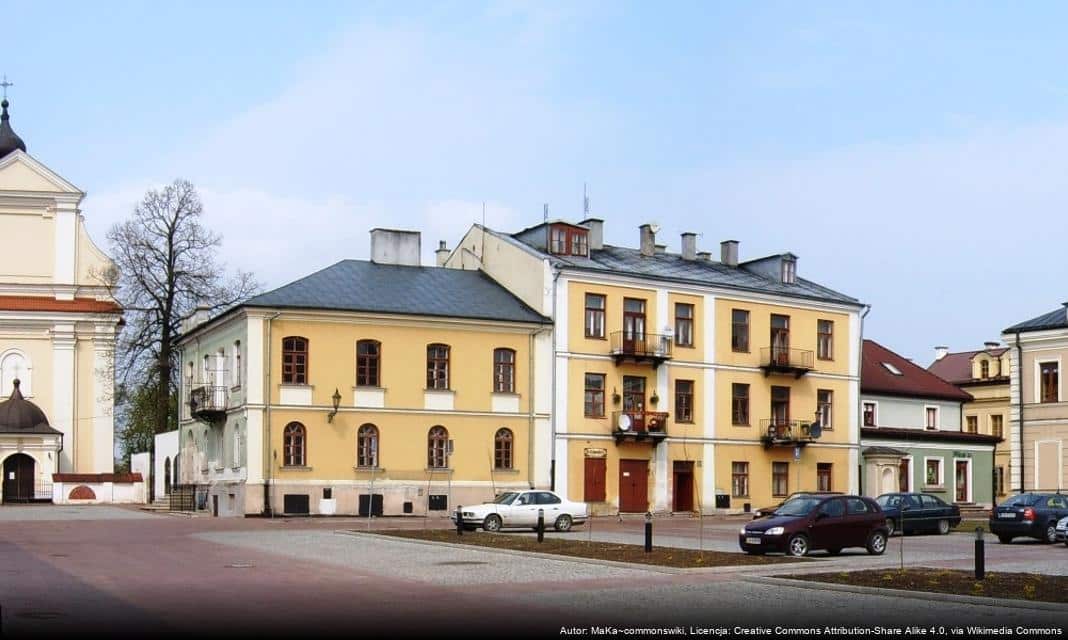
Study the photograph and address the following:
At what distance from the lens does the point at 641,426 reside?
53.4 metres

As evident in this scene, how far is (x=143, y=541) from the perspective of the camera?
31.3 meters

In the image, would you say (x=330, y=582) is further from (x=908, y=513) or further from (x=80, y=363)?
(x=80, y=363)

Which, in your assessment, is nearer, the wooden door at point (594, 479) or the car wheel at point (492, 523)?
the car wheel at point (492, 523)

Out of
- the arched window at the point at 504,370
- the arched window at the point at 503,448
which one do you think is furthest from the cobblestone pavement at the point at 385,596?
the arched window at the point at 504,370

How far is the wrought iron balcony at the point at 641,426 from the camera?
52.9 metres

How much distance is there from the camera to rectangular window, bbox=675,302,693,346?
2168 inches

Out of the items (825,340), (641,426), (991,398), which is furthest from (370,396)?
(991,398)

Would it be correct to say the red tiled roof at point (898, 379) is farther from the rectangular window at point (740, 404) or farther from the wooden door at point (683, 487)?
the wooden door at point (683, 487)

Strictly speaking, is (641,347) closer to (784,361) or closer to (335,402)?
(784,361)

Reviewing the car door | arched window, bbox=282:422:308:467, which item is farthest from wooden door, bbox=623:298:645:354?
the car door

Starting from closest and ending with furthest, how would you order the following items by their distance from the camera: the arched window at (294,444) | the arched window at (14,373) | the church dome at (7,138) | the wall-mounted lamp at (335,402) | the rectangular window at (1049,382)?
1. the arched window at (294,444)
2. the wall-mounted lamp at (335,402)
3. the rectangular window at (1049,382)
4. the arched window at (14,373)
5. the church dome at (7,138)

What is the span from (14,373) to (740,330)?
3911cm

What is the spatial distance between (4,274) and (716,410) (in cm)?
4024

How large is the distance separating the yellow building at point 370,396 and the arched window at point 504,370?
40 mm
